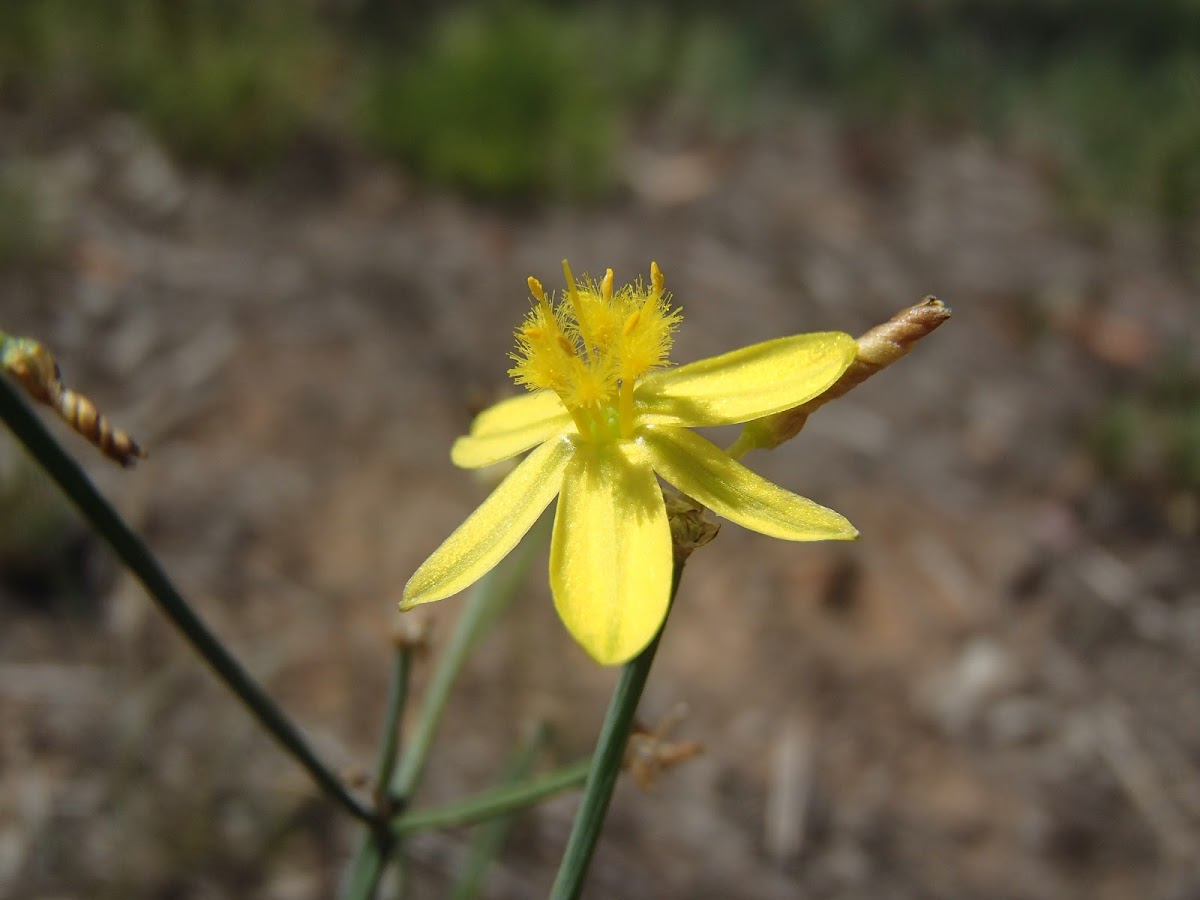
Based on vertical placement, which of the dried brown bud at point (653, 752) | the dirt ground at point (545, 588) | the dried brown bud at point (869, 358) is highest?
the dirt ground at point (545, 588)

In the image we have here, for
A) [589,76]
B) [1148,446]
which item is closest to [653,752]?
[1148,446]

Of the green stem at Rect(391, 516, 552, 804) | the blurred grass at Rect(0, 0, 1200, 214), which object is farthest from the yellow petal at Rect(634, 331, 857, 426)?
the blurred grass at Rect(0, 0, 1200, 214)

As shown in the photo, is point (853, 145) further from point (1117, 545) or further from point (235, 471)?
point (235, 471)

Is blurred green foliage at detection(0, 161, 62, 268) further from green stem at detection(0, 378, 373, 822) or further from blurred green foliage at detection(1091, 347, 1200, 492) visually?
blurred green foliage at detection(1091, 347, 1200, 492)

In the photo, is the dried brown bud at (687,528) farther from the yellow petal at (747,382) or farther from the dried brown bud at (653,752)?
the dried brown bud at (653,752)

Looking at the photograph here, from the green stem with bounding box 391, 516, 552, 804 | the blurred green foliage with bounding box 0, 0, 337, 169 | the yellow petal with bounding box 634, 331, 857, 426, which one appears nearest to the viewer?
the yellow petal with bounding box 634, 331, 857, 426

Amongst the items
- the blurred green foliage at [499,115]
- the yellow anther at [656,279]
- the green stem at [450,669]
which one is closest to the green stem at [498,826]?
the green stem at [450,669]

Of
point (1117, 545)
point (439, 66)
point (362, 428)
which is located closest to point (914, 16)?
point (439, 66)
